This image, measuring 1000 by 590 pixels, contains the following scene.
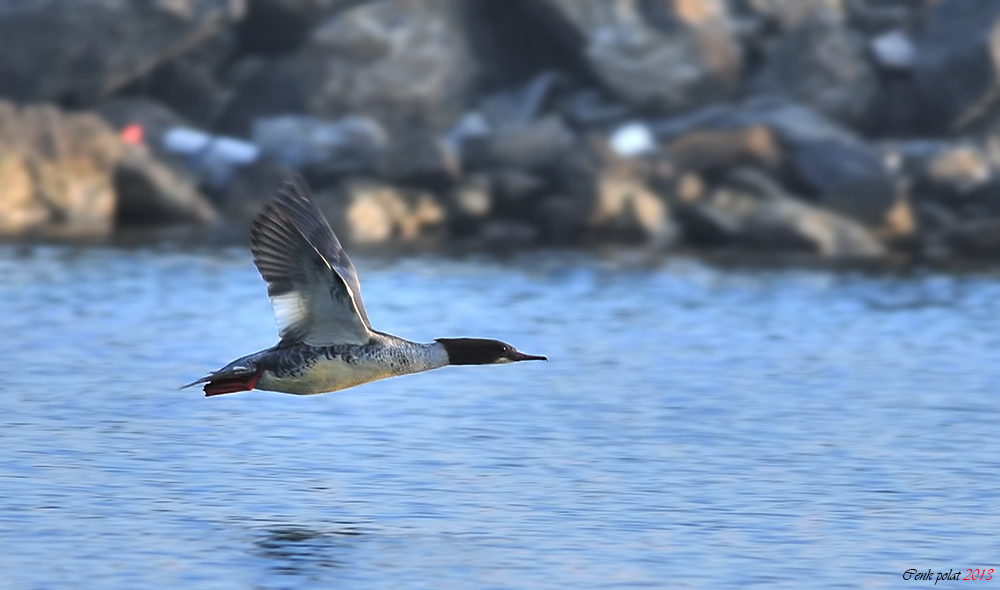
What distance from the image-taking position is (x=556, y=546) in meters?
8.83

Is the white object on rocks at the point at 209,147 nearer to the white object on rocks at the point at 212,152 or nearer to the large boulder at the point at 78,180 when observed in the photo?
the white object on rocks at the point at 212,152

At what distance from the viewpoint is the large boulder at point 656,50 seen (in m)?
34.7

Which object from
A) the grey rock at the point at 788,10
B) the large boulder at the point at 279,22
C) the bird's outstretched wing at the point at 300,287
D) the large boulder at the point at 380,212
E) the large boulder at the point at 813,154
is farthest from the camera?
the grey rock at the point at 788,10

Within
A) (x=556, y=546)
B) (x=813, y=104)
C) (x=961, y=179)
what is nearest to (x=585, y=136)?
(x=813, y=104)

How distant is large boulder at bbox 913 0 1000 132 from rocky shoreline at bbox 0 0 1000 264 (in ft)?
0.16

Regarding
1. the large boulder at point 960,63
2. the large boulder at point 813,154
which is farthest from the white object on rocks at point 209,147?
the large boulder at point 960,63

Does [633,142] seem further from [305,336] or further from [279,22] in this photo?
[305,336]

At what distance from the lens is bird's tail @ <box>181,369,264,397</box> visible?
9305mm

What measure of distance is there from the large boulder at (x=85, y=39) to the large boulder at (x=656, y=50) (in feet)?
23.8

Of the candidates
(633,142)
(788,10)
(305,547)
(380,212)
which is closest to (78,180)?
(380,212)

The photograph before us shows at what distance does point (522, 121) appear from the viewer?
116 feet

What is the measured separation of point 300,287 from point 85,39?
2484 cm

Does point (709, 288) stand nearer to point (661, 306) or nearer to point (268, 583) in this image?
point (661, 306)

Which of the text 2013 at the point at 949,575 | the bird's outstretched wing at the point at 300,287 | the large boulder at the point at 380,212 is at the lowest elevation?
the text 2013 at the point at 949,575
